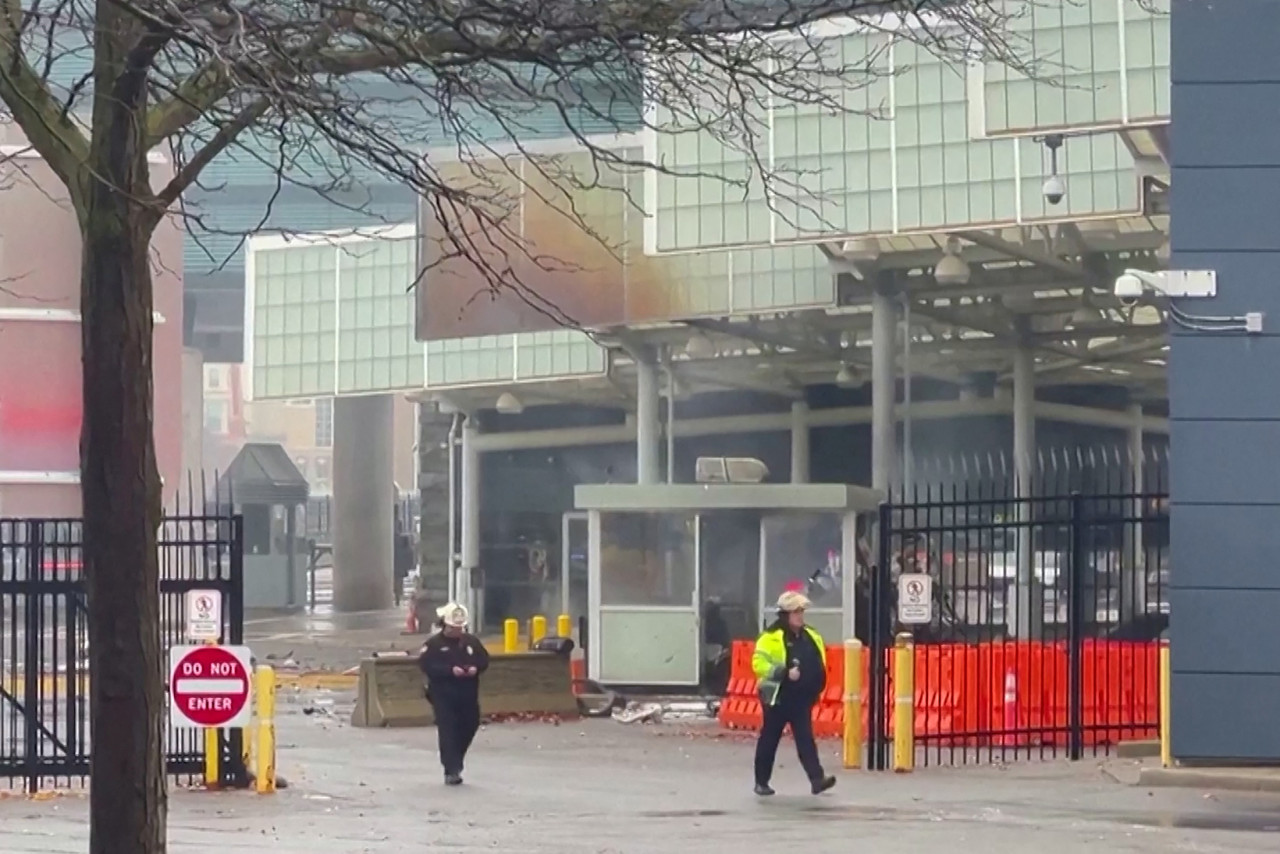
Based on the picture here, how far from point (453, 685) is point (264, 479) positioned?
35.8m

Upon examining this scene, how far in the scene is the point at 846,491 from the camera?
25.5 meters

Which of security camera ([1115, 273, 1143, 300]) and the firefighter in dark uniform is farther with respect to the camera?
the firefighter in dark uniform

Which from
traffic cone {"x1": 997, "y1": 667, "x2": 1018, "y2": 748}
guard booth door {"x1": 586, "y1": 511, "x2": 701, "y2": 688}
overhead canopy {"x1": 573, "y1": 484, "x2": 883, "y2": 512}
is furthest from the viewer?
guard booth door {"x1": 586, "y1": 511, "x2": 701, "y2": 688}

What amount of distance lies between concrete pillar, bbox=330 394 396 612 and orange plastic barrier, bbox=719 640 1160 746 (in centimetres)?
3549

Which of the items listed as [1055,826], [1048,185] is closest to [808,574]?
[1048,185]

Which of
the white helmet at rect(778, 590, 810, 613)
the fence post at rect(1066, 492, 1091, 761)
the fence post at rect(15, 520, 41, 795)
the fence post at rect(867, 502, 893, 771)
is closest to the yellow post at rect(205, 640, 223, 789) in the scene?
the fence post at rect(15, 520, 41, 795)

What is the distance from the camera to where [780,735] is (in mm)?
16281

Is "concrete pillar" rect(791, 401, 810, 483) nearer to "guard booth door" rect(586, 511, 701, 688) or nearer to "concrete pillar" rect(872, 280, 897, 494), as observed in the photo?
"concrete pillar" rect(872, 280, 897, 494)

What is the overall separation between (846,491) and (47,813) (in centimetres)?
1217

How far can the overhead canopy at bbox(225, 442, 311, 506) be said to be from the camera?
171ft

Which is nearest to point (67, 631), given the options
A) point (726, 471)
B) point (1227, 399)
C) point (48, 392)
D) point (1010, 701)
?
point (1010, 701)

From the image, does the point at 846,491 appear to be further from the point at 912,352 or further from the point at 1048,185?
the point at 912,352

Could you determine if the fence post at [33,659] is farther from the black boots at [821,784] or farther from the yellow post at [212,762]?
the black boots at [821,784]

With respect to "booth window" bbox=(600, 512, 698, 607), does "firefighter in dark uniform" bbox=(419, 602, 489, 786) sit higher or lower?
lower
